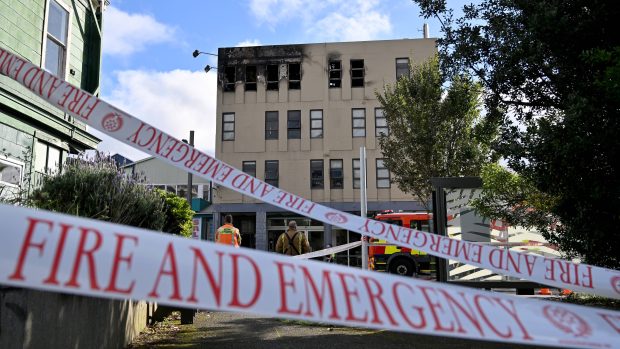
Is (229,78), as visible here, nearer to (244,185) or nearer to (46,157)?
(46,157)

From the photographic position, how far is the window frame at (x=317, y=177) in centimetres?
3083

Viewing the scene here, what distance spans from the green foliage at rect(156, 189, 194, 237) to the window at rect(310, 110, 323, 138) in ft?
68.9

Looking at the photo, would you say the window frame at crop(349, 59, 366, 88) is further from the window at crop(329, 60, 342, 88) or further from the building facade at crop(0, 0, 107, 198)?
the building facade at crop(0, 0, 107, 198)

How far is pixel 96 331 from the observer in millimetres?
4887

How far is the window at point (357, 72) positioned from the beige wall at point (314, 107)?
0.86 ft

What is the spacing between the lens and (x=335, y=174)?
3078cm

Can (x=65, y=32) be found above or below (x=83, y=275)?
above

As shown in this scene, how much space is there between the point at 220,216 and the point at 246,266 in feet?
98.1

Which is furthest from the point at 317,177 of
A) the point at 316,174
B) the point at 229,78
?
the point at 229,78

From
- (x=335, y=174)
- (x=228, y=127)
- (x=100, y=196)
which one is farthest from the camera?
(x=228, y=127)

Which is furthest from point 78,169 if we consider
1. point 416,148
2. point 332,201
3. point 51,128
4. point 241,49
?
point 241,49

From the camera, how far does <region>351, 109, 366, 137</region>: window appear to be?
30.9 metres

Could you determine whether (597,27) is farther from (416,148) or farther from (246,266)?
(416,148)

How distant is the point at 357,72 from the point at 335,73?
1411 mm
